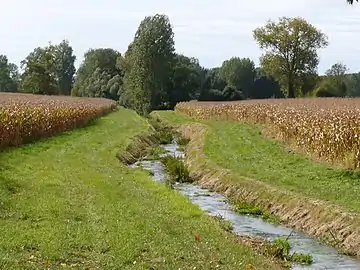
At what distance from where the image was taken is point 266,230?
17.8 m

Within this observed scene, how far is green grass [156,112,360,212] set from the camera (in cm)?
1905

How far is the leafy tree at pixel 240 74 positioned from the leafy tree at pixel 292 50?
43.3 m

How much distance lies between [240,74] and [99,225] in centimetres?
14467

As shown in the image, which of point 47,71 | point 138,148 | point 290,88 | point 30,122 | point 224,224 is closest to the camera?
point 224,224

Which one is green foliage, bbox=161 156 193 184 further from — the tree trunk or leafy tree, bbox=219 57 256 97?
leafy tree, bbox=219 57 256 97

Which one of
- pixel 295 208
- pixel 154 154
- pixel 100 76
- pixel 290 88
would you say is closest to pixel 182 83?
pixel 290 88

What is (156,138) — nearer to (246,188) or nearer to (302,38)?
(246,188)

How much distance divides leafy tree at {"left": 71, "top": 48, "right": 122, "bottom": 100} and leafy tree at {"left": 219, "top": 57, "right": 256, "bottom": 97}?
29.0 metres

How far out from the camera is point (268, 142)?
33812mm

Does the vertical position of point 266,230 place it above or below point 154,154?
above

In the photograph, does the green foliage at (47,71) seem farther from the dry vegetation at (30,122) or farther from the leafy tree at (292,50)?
the dry vegetation at (30,122)

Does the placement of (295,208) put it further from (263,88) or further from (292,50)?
(263,88)

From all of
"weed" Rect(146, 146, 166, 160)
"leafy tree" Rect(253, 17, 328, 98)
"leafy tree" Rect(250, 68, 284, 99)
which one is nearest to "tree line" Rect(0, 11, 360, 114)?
"leafy tree" Rect(253, 17, 328, 98)

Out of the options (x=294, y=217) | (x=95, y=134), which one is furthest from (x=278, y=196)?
(x=95, y=134)
